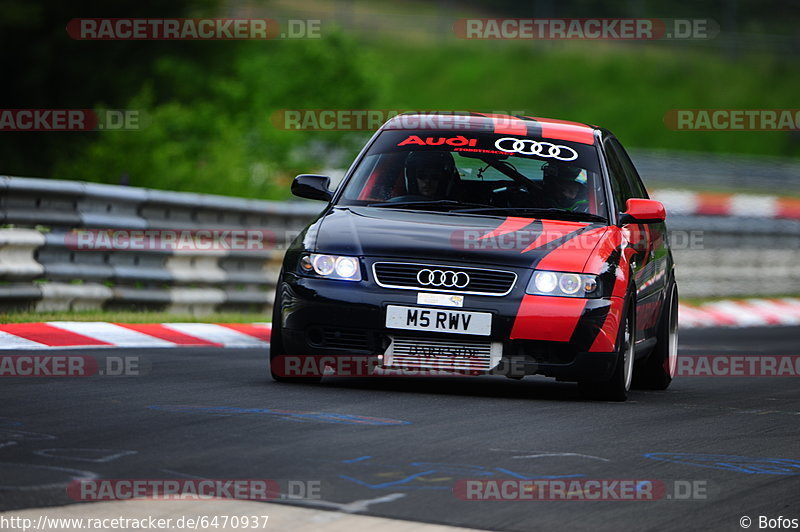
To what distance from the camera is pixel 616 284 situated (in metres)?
9.05

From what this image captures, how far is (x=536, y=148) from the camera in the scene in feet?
33.3

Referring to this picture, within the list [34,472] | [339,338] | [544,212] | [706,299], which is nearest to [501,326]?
[339,338]

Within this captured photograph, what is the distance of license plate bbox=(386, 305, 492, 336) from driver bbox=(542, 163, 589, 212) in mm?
1306

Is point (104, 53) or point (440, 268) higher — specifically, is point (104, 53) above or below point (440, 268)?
above

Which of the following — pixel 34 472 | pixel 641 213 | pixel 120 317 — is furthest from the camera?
pixel 120 317

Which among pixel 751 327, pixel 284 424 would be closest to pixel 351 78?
pixel 751 327

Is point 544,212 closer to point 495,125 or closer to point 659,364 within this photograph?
point 495,125

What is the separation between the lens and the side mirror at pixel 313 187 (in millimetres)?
10039

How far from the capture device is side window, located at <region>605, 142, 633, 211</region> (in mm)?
10147

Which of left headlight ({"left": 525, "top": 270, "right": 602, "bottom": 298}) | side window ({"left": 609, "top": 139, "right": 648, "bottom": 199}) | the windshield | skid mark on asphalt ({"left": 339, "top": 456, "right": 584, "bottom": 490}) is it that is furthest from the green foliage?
skid mark on asphalt ({"left": 339, "top": 456, "right": 584, "bottom": 490})

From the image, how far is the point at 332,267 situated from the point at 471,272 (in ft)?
2.56

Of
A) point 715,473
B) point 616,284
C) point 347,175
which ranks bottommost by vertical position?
point 715,473

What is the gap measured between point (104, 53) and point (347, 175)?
1197 inches

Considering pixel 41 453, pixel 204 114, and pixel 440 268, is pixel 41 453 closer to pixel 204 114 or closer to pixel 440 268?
pixel 440 268
